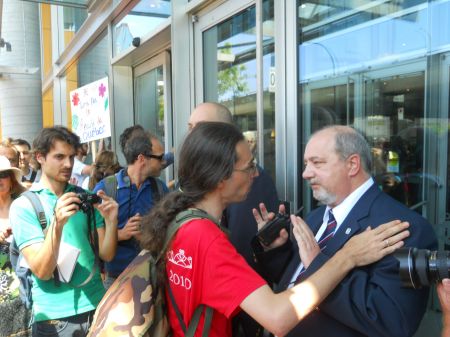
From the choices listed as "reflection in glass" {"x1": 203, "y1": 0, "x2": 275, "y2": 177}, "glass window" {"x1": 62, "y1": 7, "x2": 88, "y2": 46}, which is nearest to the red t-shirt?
"reflection in glass" {"x1": 203, "y1": 0, "x2": 275, "y2": 177}

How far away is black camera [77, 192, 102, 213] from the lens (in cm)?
213

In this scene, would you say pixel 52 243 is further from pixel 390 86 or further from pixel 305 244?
pixel 390 86

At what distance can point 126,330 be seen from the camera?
1.26m

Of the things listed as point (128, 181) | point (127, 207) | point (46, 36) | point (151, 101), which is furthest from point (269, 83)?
point (46, 36)

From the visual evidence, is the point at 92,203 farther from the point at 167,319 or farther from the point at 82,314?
the point at 167,319

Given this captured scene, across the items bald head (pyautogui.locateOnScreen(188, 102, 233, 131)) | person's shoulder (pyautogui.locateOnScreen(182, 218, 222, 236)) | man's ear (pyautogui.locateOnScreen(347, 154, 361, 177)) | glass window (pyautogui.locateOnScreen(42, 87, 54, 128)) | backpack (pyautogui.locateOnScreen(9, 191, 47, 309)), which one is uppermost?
glass window (pyautogui.locateOnScreen(42, 87, 54, 128))

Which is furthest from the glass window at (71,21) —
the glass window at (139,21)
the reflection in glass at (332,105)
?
the reflection in glass at (332,105)

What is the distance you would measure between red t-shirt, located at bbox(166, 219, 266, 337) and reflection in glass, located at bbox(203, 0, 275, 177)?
1704 mm

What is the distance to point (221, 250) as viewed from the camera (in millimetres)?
1248

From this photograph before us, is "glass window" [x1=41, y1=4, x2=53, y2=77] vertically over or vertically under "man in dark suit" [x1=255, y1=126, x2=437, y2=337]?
over

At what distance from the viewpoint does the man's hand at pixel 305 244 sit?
1.50m

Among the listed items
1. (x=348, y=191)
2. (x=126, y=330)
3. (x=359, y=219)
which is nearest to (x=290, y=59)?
(x=348, y=191)

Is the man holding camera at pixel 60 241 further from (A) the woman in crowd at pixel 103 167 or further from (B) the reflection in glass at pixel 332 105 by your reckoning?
(A) the woman in crowd at pixel 103 167

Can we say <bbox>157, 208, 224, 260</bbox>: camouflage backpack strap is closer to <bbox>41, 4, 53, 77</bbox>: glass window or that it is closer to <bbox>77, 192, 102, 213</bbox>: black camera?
<bbox>77, 192, 102, 213</bbox>: black camera
